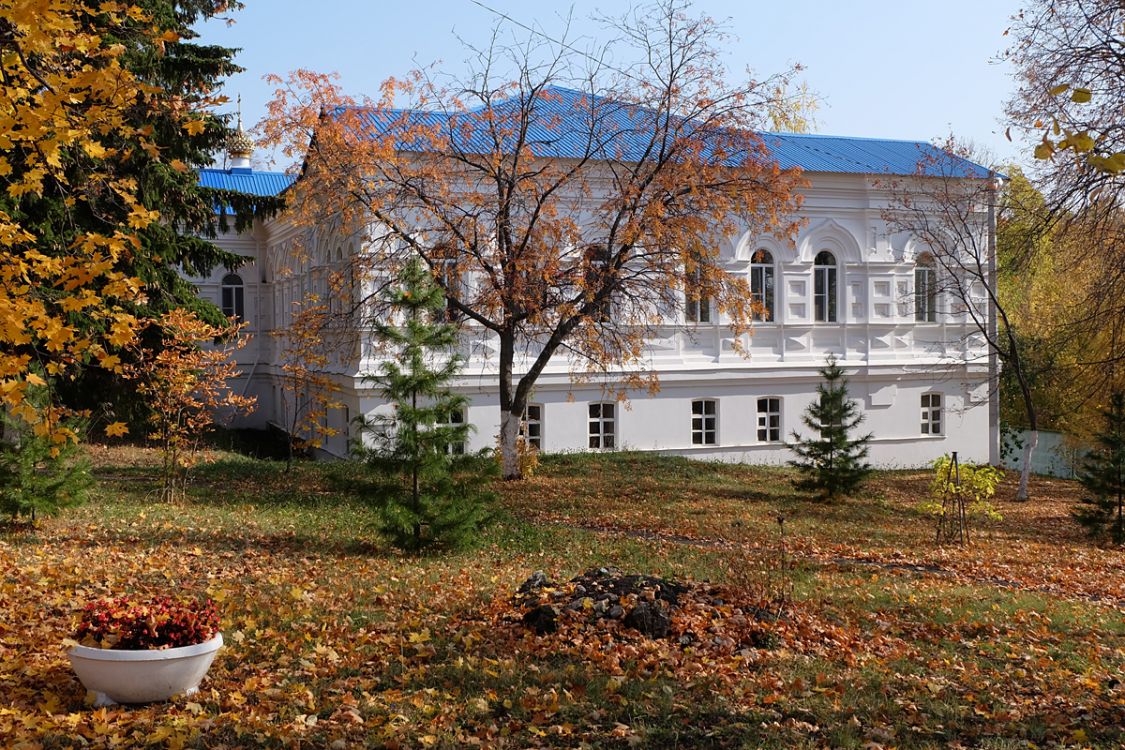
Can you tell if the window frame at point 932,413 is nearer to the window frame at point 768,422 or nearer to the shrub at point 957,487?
the window frame at point 768,422

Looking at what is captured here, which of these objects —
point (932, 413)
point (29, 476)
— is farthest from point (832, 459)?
point (29, 476)

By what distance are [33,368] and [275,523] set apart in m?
4.10

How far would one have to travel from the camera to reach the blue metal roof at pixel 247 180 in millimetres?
37625

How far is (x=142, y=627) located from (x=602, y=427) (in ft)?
63.4

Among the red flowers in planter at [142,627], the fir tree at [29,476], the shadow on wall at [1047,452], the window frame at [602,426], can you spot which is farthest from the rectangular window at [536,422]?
the red flowers in planter at [142,627]

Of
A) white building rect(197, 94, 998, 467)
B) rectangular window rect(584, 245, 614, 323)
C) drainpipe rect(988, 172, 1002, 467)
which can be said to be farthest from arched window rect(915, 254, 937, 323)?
rectangular window rect(584, 245, 614, 323)

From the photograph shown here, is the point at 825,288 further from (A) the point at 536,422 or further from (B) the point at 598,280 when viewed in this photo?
(B) the point at 598,280

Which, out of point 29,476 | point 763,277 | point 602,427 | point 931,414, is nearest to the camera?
point 29,476

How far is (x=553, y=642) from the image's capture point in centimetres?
800

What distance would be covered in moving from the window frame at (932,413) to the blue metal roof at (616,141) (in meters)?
6.18

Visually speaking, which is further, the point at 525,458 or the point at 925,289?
the point at 925,289

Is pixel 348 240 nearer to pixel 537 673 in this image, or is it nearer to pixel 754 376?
pixel 754 376

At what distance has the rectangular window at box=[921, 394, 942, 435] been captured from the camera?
28562 millimetres

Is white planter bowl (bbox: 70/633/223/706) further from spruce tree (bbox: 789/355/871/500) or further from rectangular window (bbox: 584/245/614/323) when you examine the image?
spruce tree (bbox: 789/355/871/500)
